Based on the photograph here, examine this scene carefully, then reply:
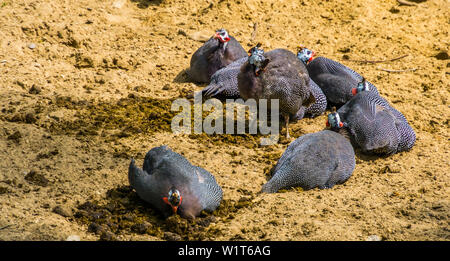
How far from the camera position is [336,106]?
601 cm

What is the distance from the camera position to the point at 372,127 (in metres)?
5.02

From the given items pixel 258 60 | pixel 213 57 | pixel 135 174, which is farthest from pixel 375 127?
pixel 135 174

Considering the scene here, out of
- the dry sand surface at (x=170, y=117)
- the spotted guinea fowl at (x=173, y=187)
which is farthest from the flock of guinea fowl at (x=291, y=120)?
the dry sand surface at (x=170, y=117)

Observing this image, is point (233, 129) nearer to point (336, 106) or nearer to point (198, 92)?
point (198, 92)

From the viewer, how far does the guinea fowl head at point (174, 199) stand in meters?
3.83

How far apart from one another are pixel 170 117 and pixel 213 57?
104cm

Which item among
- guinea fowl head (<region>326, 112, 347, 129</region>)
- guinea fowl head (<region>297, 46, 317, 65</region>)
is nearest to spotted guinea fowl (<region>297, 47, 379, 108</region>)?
guinea fowl head (<region>297, 46, 317, 65</region>)

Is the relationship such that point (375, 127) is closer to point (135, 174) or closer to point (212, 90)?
point (212, 90)

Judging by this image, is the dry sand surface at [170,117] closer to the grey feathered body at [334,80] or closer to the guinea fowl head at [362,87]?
the grey feathered body at [334,80]

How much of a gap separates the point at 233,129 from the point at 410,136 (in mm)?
1530

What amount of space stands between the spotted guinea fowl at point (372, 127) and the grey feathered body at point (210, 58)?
1.52 m

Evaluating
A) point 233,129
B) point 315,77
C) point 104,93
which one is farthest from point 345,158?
point 104,93

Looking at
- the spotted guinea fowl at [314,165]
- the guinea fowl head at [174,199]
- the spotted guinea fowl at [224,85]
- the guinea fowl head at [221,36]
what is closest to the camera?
the guinea fowl head at [174,199]

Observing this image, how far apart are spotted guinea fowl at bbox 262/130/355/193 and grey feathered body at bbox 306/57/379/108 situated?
133 cm
